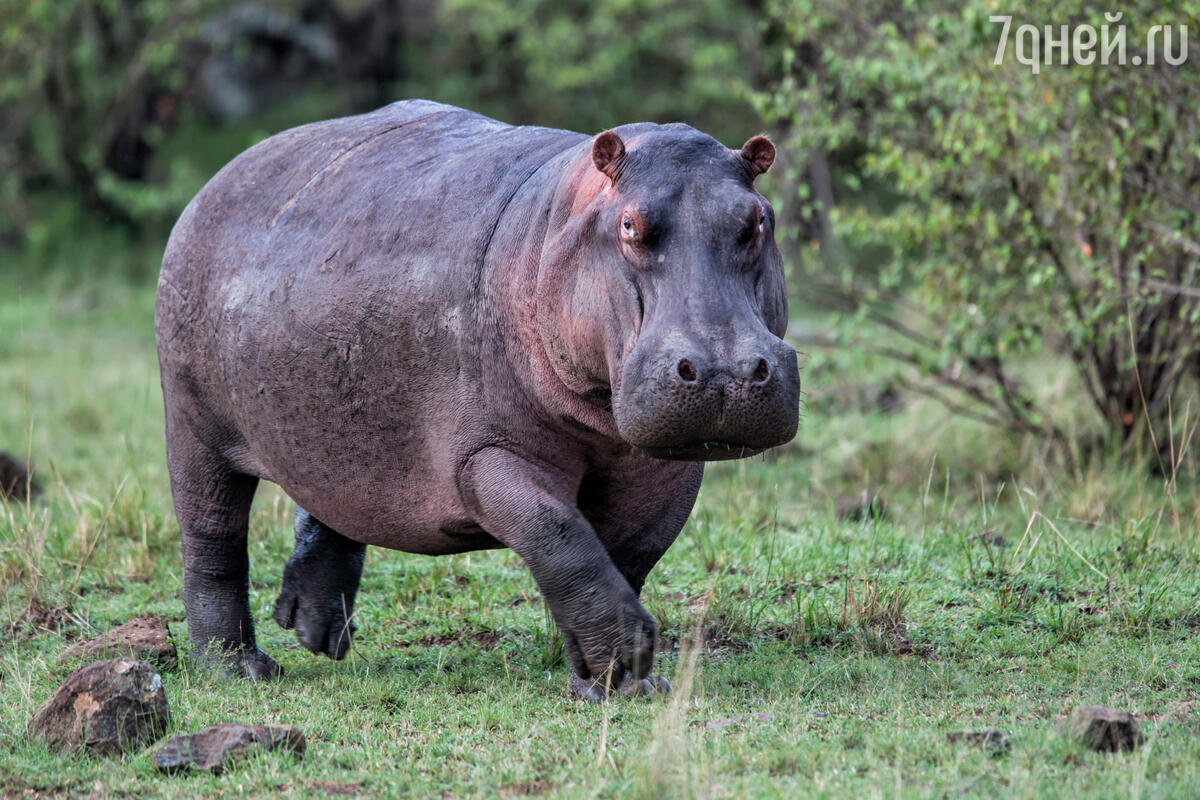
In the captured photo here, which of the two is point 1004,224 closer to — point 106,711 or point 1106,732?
point 1106,732

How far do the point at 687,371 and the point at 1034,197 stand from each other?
4.55 meters

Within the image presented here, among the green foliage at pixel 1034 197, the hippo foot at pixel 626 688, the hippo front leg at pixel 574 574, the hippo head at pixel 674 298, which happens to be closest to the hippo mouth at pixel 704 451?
the hippo head at pixel 674 298

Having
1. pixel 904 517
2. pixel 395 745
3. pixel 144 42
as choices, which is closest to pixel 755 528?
pixel 904 517

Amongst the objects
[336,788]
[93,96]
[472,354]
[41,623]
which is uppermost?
[93,96]

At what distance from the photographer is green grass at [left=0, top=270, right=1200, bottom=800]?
3.48 meters

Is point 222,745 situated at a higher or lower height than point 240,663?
higher

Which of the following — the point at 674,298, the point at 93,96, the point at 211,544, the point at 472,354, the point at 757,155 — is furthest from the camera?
the point at 93,96

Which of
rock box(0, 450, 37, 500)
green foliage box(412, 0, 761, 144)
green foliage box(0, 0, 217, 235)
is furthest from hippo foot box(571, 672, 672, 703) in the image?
green foliage box(0, 0, 217, 235)

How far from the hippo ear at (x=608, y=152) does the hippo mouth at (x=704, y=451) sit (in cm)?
73

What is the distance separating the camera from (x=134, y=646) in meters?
4.72

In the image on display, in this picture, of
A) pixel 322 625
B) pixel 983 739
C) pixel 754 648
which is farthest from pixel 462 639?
pixel 983 739

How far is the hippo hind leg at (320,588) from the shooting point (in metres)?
5.04

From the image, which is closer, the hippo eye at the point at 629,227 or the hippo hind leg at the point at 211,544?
the hippo eye at the point at 629,227

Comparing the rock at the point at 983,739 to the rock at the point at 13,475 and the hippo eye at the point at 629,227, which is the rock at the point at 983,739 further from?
the rock at the point at 13,475
